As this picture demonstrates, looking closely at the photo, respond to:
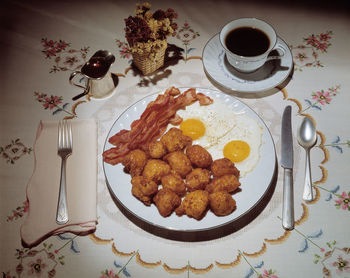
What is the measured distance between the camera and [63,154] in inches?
64.6

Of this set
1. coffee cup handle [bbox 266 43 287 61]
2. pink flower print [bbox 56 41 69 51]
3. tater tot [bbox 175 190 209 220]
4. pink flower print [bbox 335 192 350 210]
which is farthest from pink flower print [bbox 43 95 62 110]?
pink flower print [bbox 335 192 350 210]

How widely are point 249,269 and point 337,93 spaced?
120 cm

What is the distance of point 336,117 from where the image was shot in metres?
1.83

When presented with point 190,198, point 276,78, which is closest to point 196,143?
point 190,198

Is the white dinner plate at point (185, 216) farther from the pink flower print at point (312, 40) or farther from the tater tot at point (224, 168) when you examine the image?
the pink flower print at point (312, 40)

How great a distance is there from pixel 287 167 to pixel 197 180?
48cm

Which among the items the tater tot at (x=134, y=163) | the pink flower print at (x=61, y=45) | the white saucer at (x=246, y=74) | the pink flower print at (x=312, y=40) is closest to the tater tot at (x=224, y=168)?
the tater tot at (x=134, y=163)

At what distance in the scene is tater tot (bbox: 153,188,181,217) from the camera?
4.56 ft

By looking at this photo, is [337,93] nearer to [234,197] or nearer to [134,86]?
[234,197]

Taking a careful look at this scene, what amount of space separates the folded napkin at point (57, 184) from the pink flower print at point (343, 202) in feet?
3.97

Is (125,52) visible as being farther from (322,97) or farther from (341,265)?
(341,265)

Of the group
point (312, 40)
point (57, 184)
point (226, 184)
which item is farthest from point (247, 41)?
point (57, 184)

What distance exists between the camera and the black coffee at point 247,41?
1.83 meters

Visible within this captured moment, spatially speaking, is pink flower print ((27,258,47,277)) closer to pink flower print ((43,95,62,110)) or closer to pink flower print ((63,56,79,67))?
pink flower print ((43,95,62,110))
